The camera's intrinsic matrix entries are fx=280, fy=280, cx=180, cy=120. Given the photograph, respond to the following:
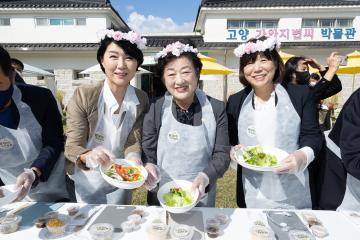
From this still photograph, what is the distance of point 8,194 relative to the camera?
1611mm

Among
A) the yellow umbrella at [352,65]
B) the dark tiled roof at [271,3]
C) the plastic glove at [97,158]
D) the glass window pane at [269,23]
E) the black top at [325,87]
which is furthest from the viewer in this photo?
the glass window pane at [269,23]

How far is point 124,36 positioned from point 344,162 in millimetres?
1728

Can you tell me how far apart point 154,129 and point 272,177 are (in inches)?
37.8

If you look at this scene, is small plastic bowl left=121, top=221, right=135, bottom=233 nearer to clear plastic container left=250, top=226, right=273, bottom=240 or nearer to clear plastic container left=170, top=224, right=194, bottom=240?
clear plastic container left=170, top=224, right=194, bottom=240

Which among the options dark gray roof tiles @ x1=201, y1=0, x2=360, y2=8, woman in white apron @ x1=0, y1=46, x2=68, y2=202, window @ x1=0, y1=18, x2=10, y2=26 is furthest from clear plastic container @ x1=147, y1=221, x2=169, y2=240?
window @ x1=0, y1=18, x2=10, y2=26

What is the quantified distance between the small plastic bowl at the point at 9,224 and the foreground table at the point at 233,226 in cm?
2

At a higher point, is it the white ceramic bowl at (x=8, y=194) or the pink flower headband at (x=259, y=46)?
the pink flower headband at (x=259, y=46)

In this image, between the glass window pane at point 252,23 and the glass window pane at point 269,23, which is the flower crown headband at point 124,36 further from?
the glass window pane at point 269,23

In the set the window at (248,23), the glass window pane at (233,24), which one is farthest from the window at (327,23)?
the glass window pane at (233,24)

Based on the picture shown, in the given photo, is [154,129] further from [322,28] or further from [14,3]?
[14,3]

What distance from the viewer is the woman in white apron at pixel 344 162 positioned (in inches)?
69.9

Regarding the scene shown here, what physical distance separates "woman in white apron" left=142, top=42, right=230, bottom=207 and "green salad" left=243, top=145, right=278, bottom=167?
15 centimetres

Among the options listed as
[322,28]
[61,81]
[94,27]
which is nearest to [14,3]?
[94,27]

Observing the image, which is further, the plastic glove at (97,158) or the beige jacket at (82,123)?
the beige jacket at (82,123)
